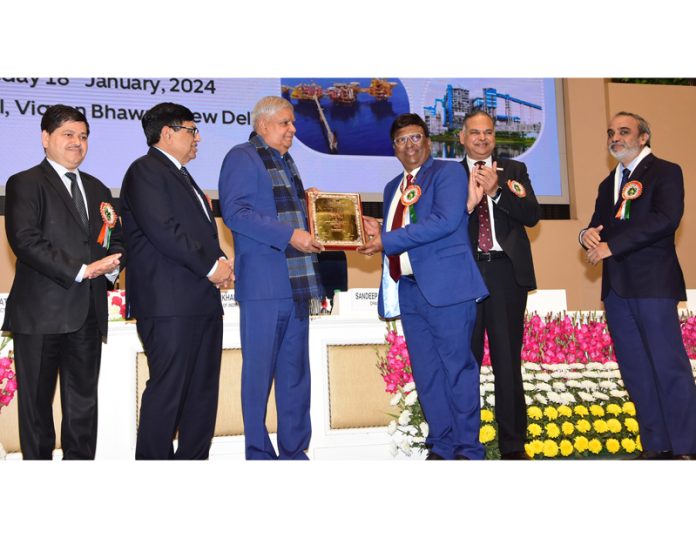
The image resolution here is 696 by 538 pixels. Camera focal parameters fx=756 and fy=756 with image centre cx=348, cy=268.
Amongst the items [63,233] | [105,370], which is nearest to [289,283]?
[63,233]

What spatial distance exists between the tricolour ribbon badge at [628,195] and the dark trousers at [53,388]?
249 cm

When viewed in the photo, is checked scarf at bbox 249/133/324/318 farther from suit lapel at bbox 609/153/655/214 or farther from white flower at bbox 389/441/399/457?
suit lapel at bbox 609/153/655/214

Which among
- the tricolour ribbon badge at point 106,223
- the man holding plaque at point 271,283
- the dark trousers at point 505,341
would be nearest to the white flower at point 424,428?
the dark trousers at point 505,341

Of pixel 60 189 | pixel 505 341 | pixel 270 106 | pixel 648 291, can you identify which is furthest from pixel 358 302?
pixel 60 189

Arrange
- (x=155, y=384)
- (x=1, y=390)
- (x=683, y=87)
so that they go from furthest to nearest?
1. (x=683, y=87)
2. (x=1, y=390)
3. (x=155, y=384)

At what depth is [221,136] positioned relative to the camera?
614 cm

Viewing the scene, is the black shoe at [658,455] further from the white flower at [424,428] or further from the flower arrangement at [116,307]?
the flower arrangement at [116,307]

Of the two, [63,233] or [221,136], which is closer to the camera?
[63,233]

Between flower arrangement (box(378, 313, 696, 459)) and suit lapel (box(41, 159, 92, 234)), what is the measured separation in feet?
6.30

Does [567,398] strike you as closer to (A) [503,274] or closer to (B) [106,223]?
(A) [503,274]

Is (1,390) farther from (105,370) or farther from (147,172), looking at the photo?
(147,172)

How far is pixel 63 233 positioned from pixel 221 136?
10.4 feet

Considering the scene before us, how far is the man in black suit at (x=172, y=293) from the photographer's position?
3.03 meters

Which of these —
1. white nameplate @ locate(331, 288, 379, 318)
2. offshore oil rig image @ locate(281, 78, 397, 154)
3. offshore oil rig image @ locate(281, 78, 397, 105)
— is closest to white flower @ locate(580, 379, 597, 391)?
white nameplate @ locate(331, 288, 379, 318)
